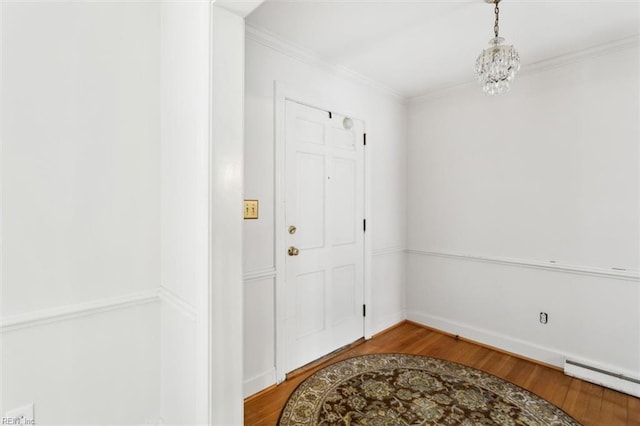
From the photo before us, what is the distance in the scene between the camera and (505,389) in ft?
7.26

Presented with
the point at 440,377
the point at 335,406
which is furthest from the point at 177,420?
the point at 440,377

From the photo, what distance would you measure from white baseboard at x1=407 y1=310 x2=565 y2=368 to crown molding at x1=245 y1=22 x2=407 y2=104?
2.48 m

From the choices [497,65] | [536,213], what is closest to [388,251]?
[536,213]

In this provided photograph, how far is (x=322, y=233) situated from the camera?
2652 millimetres

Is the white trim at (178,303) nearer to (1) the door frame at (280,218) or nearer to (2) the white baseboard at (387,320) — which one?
(1) the door frame at (280,218)

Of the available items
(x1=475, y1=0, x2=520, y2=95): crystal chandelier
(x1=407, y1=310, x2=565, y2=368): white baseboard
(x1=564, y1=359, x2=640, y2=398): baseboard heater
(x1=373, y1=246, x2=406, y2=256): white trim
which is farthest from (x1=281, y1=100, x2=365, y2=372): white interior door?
(x1=564, y1=359, x2=640, y2=398): baseboard heater

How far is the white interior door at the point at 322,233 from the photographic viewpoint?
2.42m

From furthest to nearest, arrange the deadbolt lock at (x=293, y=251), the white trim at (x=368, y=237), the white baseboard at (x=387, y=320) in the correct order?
the white baseboard at (x=387, y=320) < the white trim at (x=368, y=237) < the deadbolt lock at (x=293, y=251)

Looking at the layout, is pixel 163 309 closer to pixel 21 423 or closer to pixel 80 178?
pixel 21 423

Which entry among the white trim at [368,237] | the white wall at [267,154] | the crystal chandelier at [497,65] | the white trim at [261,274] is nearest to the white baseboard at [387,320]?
the white wall at [267,154]

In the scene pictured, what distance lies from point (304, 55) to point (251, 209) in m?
1.31

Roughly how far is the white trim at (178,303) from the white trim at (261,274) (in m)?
0.54

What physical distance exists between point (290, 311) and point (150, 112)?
166 centimetres

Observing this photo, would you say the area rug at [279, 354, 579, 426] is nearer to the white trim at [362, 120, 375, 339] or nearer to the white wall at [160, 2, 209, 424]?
the white trim at [362, 120, 375, 339]
